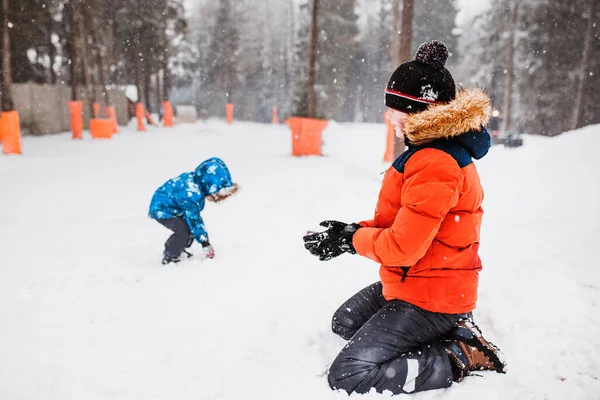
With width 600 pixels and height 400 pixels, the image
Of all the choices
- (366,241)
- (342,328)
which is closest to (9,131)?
(342,328)

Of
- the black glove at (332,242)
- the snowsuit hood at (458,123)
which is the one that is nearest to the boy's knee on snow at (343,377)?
the black glove at (332,242)

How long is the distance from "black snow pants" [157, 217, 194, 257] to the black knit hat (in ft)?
9.84

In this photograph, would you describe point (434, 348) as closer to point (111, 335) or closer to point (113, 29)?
point (111, 335)

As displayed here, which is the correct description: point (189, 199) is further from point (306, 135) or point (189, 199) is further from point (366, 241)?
point (306, 135)

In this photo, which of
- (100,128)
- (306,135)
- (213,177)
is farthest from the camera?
(100,128)

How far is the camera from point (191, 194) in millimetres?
4402

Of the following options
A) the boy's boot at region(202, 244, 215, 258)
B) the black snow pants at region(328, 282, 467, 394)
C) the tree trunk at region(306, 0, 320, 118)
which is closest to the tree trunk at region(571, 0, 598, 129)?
the tree trunk at region(306, 0, 320, 118)

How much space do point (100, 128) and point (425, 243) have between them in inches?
741

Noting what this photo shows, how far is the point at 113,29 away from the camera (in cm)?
2814

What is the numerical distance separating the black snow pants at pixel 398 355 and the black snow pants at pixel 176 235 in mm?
2645

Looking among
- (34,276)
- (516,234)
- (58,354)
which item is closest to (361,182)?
(516,234)

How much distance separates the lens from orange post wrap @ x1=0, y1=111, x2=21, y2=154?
1153 cm

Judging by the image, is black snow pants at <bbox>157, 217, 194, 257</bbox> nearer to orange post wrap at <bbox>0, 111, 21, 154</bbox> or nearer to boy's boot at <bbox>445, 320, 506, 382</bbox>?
boy's boot at <bbox>445, 320, 506, 382</bbox>

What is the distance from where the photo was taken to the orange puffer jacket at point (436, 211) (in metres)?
2.07
